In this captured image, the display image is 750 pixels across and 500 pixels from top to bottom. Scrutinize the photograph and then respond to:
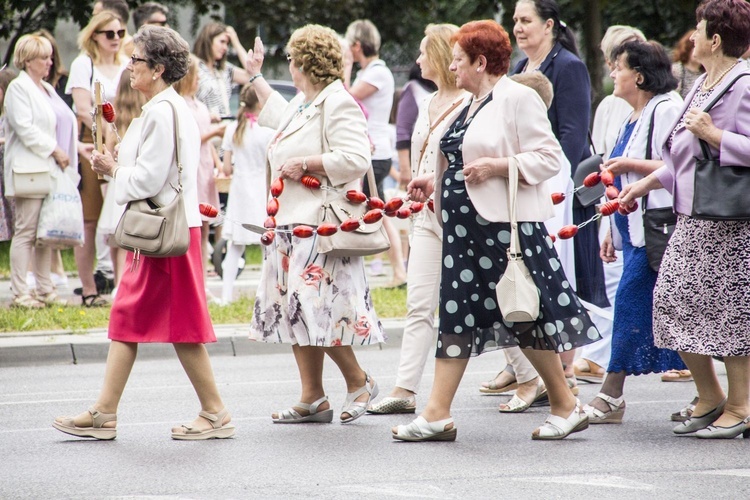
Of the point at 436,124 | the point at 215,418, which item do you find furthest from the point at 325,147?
the point at 215,418

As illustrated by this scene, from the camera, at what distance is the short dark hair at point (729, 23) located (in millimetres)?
5832

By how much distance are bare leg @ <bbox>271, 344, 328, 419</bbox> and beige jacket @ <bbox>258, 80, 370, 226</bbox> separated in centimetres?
70

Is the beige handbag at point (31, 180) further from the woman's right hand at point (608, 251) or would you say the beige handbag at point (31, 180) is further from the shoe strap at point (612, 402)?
the shoe strap at point (612, 402)

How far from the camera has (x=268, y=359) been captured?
922cm

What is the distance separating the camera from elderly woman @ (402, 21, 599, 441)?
578 cm

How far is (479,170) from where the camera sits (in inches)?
226

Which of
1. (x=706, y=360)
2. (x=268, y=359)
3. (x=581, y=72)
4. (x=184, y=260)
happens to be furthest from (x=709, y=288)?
(x=268, y=359)

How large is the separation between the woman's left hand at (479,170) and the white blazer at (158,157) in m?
1.30

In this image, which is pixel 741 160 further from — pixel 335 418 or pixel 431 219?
pixel 335 418

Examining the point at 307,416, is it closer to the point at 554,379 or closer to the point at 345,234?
the point at 345,234

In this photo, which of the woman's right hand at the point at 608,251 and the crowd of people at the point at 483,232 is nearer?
the crowd of people at the point at 483,232

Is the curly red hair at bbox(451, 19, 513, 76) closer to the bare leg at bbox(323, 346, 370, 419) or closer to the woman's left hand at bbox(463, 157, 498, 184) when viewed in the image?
the woman's left hand at bbox(463, 157, 498, 184)

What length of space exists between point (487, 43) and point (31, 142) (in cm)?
561

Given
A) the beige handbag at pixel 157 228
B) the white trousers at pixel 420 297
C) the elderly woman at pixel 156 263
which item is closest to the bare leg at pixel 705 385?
the white trousers at pixel 420 297
